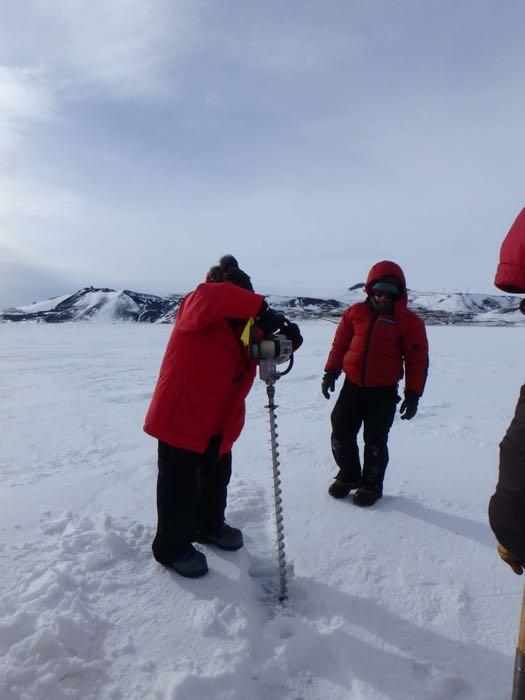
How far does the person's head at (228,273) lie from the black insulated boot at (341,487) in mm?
1763

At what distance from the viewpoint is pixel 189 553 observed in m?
2.37

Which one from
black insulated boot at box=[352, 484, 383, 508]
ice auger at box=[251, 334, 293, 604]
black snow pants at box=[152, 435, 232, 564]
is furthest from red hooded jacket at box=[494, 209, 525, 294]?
black insulated boot at box=[352, 484, 383, 508]

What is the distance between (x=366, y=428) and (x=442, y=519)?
0.79 metres

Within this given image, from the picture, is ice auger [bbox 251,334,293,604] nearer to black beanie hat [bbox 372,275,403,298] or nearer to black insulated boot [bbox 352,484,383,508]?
black insulated boot [bbox 352,484,383,508]

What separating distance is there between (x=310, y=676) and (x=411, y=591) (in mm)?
766

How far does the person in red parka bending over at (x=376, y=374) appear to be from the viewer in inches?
127

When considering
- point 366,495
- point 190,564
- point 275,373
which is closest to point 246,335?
point 275,373

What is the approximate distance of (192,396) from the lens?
7.52 feet

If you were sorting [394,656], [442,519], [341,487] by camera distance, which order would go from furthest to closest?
[341,487] → [442,519] → [394,656]

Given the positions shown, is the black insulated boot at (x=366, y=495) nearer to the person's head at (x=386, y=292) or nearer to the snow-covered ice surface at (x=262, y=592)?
the snow-covered ice surface at (x=262, y=592)

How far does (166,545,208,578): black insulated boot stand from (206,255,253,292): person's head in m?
1.46

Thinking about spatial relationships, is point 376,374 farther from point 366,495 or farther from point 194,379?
point 194,379

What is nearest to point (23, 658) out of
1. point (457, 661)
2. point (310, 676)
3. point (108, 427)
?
point (310, 676)

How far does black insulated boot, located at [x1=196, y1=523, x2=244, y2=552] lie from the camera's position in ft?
8.50
